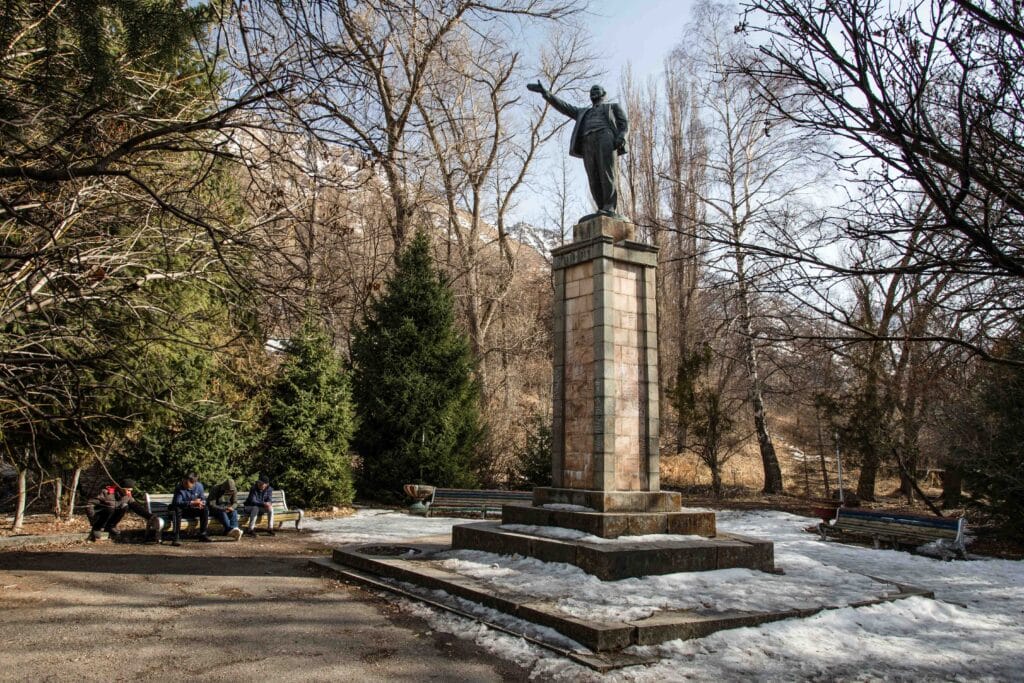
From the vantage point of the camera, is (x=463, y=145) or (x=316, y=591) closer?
(x=316, y=591)

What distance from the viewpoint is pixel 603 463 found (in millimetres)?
8664

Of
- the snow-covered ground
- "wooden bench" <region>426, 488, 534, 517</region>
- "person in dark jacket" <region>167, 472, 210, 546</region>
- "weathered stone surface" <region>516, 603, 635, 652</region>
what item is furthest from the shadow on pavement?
"wooden bench" <region>426, 488, 534, 517</region>

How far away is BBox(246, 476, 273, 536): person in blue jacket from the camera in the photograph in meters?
12.2

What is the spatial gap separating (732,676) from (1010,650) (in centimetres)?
269

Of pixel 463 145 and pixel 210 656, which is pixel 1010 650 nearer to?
pixel 210 656

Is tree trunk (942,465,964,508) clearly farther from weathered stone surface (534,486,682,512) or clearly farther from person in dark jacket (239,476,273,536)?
person in dark jacket (239,476,273,536)

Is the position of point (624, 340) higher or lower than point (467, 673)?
higher

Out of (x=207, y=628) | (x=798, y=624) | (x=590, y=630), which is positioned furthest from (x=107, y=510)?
(x=798, y=624)

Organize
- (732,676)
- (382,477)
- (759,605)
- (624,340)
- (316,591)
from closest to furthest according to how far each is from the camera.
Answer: (732,676)
(759,605)
(316,591)
(624,340)
(382,477)

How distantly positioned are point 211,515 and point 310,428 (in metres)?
4.56

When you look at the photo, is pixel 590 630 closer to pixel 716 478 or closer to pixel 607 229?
pixel 607 229

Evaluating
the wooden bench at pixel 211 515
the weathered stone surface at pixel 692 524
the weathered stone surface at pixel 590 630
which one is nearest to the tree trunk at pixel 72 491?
the wooden bench at pixel 211 515

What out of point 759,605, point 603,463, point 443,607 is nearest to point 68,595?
point 443,607

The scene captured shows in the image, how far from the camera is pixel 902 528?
1129 cm
